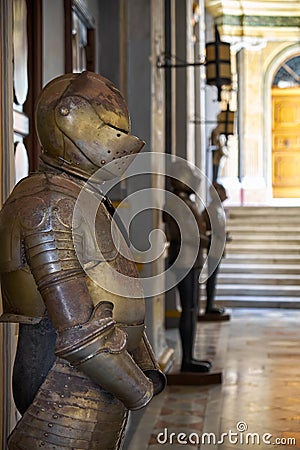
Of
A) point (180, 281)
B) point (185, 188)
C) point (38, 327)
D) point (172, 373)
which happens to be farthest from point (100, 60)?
point (38, 327)

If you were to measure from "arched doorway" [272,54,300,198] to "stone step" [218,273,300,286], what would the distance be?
294 inches

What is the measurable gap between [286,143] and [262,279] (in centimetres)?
805

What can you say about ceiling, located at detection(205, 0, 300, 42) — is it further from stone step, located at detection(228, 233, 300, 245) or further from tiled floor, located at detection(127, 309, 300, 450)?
tiled floor, located at detection(127, 309, 300, 450)

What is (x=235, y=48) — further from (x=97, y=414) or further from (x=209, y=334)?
(x=97, y=414)

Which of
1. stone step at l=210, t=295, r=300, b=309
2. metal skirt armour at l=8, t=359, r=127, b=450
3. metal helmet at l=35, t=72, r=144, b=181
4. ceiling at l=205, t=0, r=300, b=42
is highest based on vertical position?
ceiling at l=205, t=0, r=300, b=42

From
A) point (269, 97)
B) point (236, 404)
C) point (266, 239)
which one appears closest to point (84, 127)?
point (236, 404)

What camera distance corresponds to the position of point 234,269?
1477cm

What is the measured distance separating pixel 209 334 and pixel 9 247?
7.76 meters

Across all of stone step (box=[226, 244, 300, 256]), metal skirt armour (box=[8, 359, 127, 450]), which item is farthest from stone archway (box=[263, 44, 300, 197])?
metal skirt armour (box=[8, 359, 127, 450])

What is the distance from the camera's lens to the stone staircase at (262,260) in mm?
13476

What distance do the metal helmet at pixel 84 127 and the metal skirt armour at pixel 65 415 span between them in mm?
620

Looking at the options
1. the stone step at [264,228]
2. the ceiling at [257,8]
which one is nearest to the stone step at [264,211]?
the stone step at [264,228]

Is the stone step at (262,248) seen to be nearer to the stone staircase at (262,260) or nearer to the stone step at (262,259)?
→ the stone staircase at (262,260)

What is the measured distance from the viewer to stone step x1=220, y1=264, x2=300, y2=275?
14.5 meters
